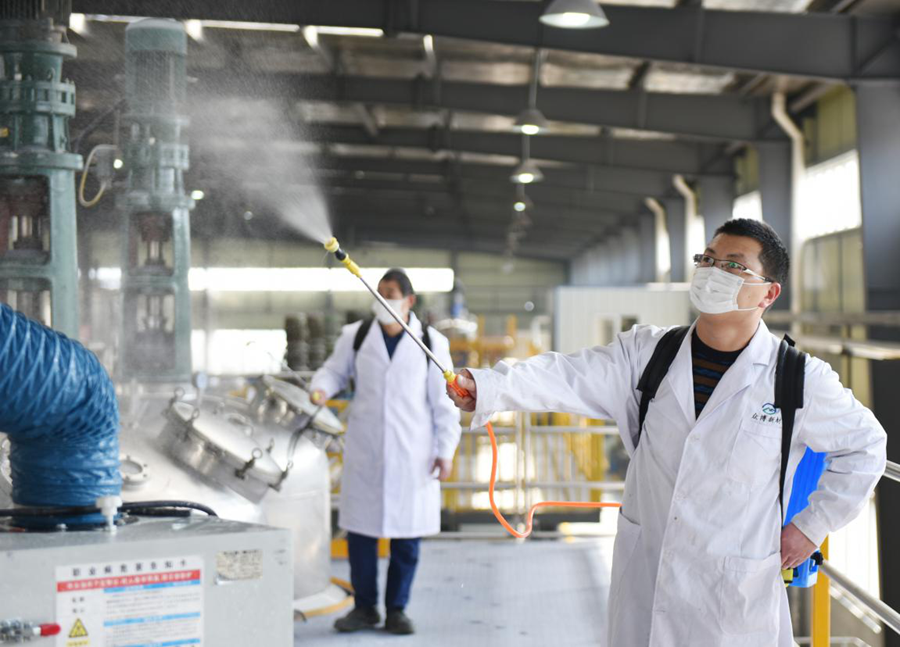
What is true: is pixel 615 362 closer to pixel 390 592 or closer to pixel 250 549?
pixel 250 549

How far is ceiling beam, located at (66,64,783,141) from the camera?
42.5 ft

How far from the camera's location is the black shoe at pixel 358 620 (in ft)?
16.2

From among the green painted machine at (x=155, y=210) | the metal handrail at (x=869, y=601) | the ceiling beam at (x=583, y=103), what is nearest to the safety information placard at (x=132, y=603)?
the metal handrail at (x=869, y=601)

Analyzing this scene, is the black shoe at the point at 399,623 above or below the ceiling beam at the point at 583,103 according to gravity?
below

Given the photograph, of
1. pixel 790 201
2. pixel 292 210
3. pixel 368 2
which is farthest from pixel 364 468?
pixel 790 201

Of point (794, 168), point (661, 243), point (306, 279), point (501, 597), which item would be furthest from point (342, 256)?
point (306, 279)

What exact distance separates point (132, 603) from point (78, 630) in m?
0.11

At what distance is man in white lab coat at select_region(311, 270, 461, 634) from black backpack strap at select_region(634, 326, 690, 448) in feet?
7.23

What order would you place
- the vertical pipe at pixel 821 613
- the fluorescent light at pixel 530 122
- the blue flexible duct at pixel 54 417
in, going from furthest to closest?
the fluorescent light at pixel 530 122, the vertical pipe at pixel 821 613, the blue flexible duct at pixel 54 417

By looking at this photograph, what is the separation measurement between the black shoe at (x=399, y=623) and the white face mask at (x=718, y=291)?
2.87 m

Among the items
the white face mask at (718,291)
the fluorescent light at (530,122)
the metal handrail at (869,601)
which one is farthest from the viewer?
the fluorescent light at (530,122)

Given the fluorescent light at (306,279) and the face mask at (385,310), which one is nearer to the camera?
the face mask at (385,310)

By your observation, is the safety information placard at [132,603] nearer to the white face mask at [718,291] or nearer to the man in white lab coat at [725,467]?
the man in white lab coat at [725,467]

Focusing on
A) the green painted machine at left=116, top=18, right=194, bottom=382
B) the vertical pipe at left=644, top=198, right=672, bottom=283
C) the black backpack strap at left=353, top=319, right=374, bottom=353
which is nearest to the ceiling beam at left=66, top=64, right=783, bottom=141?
the green painted machine at left=116, top=18, right=194, bottom=382
